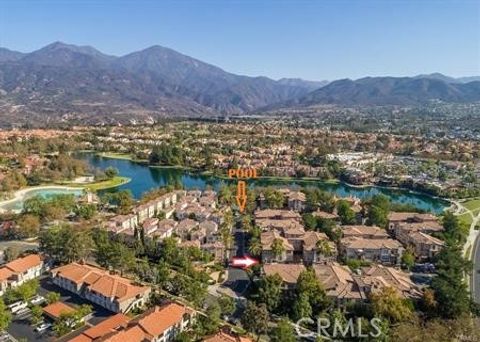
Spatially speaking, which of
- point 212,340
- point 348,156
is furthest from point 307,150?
point 212,340

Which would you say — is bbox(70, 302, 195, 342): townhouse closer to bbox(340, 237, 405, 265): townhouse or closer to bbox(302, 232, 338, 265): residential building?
bbox(302, 232, 338, 265): residential building

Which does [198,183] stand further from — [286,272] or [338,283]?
[338,283]

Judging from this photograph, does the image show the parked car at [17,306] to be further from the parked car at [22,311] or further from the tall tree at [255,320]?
the tall tree at [255,320]

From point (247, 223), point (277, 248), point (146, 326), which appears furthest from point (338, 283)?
point (247, 223)

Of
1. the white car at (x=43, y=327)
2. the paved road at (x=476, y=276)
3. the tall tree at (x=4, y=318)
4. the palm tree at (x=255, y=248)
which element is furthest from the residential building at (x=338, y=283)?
the tall tree at (x=4, y=318)

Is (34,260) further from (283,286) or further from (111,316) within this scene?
Answer: (283,286)
